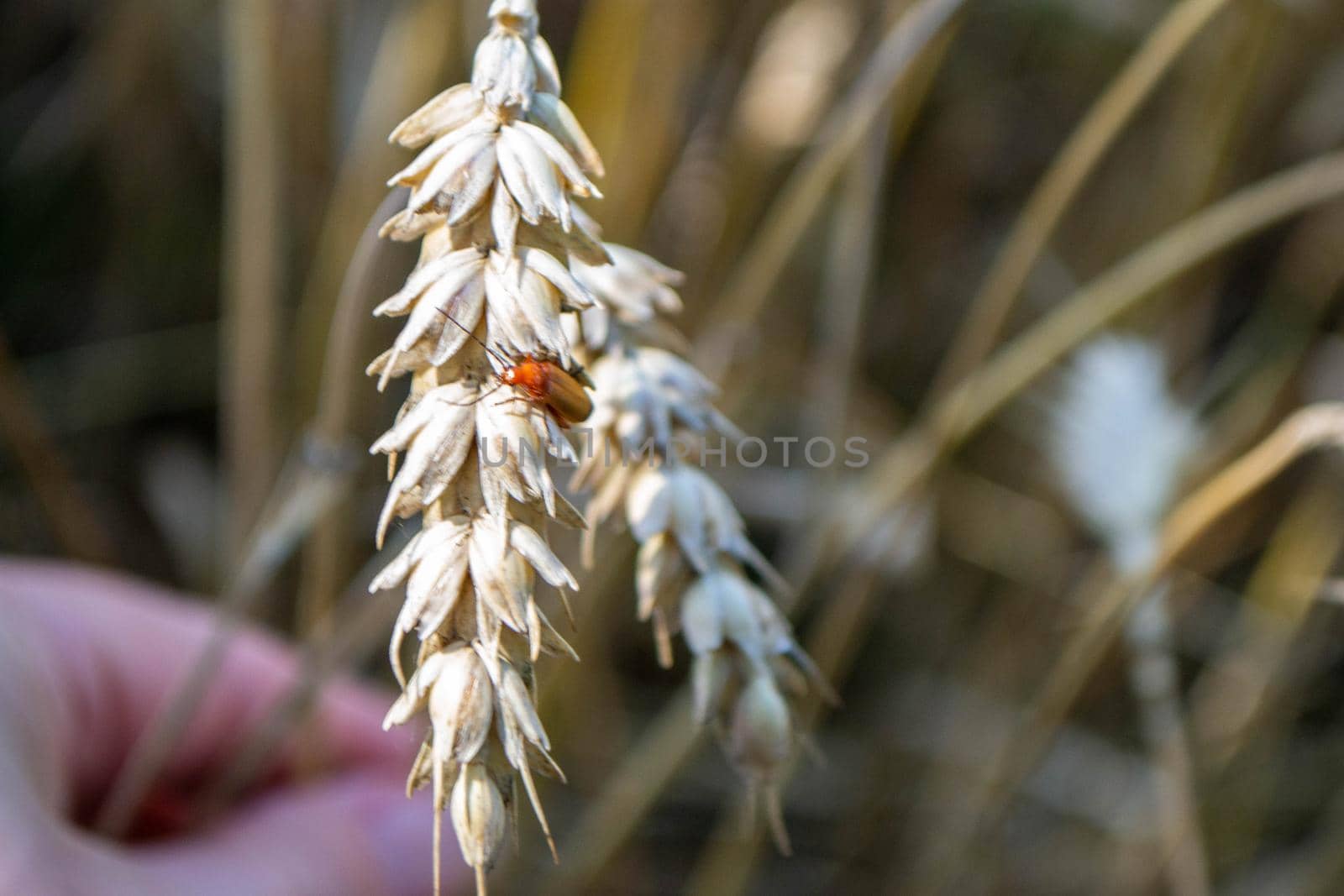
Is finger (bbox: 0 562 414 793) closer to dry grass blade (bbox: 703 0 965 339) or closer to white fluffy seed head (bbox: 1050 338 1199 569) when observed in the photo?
dry grass blade (bbox: 703 0 965 339)

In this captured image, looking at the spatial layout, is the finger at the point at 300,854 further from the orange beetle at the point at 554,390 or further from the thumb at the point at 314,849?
the orange beetle at the point at 554,390

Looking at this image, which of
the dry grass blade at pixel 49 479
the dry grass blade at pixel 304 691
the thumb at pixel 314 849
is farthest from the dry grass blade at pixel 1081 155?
the dry grass blade at pixel 49 479

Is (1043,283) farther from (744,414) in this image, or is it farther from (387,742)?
(387,742)

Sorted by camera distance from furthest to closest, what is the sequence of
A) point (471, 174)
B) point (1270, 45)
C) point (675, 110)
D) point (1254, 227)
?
point (675, 110)
point (1270, 45)
point (1254, 227)
point (471, 174)

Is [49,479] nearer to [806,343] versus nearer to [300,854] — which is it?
[300,854]

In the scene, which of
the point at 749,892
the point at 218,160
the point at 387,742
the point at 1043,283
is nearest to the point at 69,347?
the point at 218,160

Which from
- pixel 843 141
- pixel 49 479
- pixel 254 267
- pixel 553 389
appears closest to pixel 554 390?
pixel 553 389
